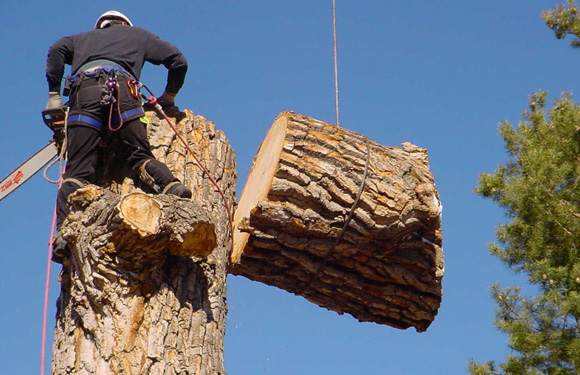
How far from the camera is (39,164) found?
17.3ft

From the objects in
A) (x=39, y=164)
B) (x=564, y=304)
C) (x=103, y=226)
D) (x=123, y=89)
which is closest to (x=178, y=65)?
(x=123, y=89)

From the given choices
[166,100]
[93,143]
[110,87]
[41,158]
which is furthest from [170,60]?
[41,158]

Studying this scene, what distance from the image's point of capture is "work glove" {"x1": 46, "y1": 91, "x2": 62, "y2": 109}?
4785 mm

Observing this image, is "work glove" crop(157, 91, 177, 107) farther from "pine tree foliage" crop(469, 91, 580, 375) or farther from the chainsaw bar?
"pine tree foliage" crop(469, 91, 580, 375)

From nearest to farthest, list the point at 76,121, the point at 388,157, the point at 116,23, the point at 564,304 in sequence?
the point at 76,121 → the point at 388,157 → the point at 116,23 → the point at 564,304

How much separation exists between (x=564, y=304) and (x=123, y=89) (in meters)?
3.37

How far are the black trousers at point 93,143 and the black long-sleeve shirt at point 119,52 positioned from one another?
10.0 inches

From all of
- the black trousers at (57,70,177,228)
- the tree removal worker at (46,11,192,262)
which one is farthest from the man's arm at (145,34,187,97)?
the black trousers at (57,70,177,228)

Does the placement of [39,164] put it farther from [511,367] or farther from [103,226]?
[511,367]

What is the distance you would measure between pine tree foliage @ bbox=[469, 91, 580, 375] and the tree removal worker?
2960 millimetres

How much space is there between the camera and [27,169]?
5.34 meters

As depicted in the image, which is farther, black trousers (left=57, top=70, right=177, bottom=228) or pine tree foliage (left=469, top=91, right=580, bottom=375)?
pine tree foliage (left=469, top=91, right=580, bottom=375)

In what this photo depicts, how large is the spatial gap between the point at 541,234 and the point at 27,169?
3.84 m

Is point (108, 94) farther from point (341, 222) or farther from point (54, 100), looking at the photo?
point (341, 222)
